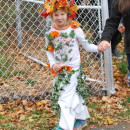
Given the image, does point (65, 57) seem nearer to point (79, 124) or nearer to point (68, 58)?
point (68, 58)

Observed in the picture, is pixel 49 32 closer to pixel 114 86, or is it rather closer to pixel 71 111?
pixel 71 111

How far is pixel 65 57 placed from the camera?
3494 millimetres

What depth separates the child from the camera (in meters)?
3.46

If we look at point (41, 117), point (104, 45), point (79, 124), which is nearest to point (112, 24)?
point (104, 45)

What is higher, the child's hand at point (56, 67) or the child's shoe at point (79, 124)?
the child's hand at point (56, 67)

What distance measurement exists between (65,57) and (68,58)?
0.03 meters

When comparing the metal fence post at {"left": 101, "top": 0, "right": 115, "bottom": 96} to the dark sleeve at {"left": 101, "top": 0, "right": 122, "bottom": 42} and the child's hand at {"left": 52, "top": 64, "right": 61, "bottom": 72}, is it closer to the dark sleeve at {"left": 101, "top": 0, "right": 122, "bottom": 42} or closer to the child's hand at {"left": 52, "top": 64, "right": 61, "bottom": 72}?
the dark sleeve at {"left": 101, "top": 0, "right": 122, "bottom": 42}

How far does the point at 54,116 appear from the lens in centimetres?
431

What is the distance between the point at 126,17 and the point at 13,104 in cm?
213

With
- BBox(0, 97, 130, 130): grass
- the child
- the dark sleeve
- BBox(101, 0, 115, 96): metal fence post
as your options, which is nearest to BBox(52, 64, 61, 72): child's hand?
the child

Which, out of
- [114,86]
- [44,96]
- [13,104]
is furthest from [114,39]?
[13,104]

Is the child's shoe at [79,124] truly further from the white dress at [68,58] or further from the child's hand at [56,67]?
the child's hand at [56,67]

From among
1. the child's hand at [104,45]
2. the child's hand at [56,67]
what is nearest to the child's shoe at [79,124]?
the child's hand at [56,67]

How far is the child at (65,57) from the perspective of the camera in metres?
3.46
